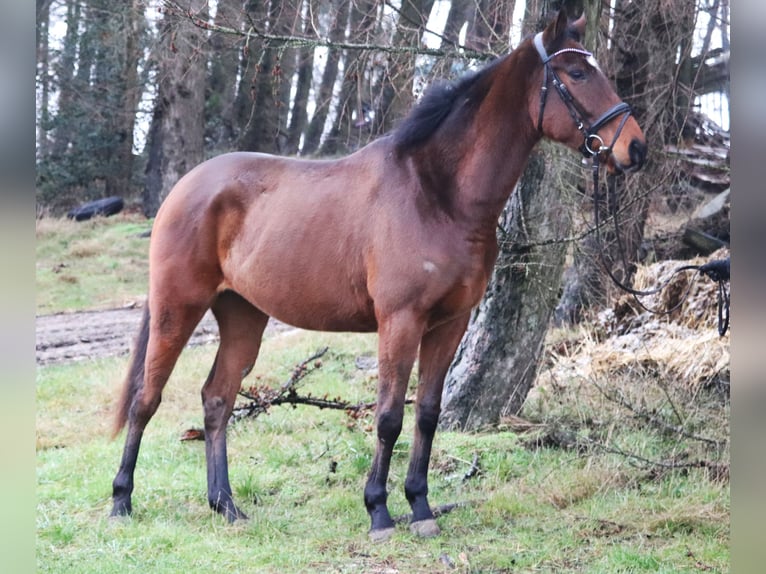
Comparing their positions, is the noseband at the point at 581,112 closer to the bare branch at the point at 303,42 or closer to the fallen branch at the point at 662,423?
the bare branch at the point at 303,42

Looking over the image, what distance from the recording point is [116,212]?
18.1m

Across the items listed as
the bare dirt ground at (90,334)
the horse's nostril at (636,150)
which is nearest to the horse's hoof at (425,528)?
the horse's nostril at (636,150)

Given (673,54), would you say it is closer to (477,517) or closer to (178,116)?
(477,517)

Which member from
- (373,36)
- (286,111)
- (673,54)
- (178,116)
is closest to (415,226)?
(373,36)

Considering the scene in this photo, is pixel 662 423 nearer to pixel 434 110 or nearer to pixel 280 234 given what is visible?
pixel 434 110

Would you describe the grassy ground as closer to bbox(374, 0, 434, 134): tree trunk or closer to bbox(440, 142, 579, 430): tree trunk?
bbox(440, 142, 579, 430): tree trunk

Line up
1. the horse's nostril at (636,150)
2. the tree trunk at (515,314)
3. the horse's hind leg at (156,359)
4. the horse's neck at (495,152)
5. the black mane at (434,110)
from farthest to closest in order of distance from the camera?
the tree trunk at (515,314) → the horse's hind leg at (156,359) → the black mane at (434,110) → the horse's neck at (495,152) → the horse's nostril at (636,150)

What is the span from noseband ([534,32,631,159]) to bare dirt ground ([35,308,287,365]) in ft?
22.1

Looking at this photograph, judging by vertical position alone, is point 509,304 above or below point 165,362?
above

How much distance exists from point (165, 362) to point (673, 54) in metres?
5.23

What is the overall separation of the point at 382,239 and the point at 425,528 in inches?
60.2

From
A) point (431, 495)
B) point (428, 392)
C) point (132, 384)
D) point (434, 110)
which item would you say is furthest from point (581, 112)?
point (132, 384)

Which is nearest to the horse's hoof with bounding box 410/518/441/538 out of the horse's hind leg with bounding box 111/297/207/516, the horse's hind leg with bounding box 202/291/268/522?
the horse's hind leg with bounding box 202/291/268/522

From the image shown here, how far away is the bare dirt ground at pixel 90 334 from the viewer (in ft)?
31.6
